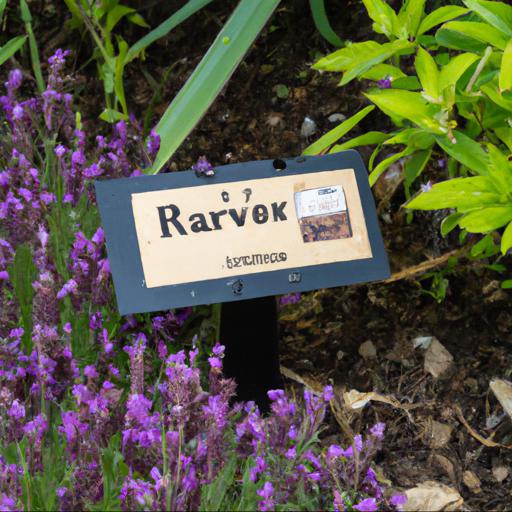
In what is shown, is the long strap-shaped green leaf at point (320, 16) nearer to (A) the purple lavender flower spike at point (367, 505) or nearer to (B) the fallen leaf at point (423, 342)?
(B) the fallen leaf at point (423, 342)

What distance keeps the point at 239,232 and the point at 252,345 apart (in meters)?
0.28

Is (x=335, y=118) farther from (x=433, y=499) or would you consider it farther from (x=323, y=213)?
(x=433, y=499)

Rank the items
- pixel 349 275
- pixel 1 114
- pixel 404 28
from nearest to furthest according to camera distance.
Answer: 1. pixel 404 28
2. pixel 349 275
3. pixel 1 114

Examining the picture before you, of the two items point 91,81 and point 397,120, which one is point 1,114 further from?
point 397,120

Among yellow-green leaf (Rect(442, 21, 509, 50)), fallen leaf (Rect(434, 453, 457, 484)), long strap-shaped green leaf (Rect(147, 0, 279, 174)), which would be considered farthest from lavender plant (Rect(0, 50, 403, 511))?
yellow-green leaf (Rect(442, 21, 509, 50))

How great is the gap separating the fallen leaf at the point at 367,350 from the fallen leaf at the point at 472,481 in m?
0.37

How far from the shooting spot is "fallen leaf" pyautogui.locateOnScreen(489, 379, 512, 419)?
5.80 ft

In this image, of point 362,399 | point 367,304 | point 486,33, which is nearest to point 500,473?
point 362,399

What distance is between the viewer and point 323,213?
1.54 metres

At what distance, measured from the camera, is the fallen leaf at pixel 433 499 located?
4.96 feet

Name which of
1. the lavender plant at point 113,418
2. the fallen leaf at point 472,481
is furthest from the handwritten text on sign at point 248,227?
the fallen leaf at point 472,481

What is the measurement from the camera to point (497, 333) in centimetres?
196

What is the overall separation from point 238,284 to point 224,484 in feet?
1.31

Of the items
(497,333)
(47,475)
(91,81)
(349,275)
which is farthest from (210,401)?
(91,81)
